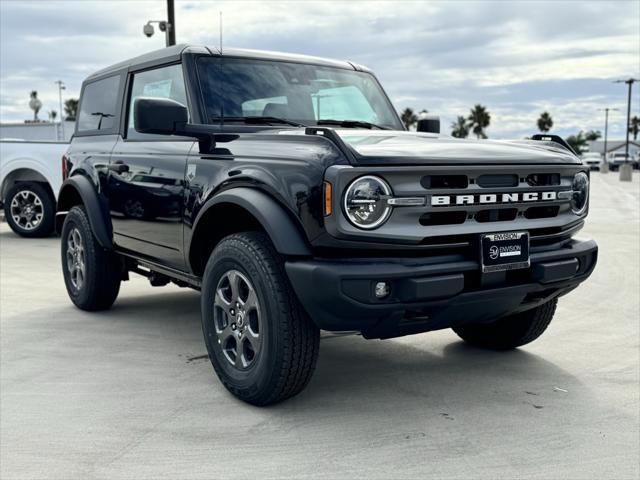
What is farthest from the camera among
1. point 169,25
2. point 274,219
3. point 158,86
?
point 169,25

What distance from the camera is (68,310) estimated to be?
6016 mm

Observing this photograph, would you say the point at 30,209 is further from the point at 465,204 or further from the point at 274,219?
the point at 465,204

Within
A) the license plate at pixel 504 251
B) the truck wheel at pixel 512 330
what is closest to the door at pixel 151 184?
the license plate at pixel 504 251

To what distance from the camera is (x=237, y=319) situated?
12.4 ft

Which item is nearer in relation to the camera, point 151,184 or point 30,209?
point 151,184

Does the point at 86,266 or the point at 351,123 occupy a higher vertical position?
the point at 351,123

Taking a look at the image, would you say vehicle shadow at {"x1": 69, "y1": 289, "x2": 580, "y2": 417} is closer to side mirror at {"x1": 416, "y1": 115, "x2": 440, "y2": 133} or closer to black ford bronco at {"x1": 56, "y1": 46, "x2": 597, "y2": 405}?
black ford bronco at {"x1": 56, "y1": 46, "x2": 597, "y2": 405}

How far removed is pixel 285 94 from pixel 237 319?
5.05 feet

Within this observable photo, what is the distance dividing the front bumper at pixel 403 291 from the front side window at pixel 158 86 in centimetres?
176

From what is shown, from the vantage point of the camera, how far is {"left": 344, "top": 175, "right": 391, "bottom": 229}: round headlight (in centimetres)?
320

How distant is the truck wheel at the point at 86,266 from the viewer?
220 inches

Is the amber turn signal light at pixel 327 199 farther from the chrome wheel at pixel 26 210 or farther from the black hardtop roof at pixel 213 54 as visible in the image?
the chrome wheel at pixel 26 210

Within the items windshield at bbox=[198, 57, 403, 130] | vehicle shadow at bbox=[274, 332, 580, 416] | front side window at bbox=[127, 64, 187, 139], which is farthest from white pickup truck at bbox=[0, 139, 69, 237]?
vehicle shadow at bbox=[274, 332, 580, 416]

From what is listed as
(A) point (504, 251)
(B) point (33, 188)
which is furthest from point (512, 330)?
(B) point (33, 188)
